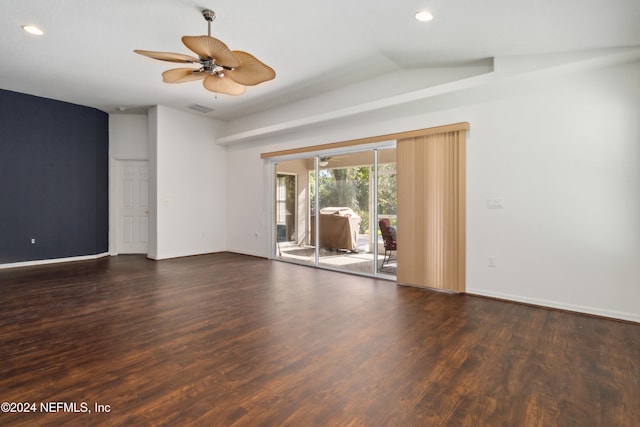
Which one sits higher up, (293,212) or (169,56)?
(169,56)

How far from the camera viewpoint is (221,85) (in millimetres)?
3803

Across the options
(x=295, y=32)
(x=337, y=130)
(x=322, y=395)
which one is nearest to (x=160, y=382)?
(x=322, y=395)

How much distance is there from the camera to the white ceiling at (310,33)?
294cm

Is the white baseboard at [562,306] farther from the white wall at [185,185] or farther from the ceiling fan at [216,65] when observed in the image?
the white wall at [185,185]

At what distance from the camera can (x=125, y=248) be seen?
24.6ft

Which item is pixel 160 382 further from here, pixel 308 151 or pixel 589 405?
pixel 308 151

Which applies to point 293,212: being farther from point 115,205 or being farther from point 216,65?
point 115,205

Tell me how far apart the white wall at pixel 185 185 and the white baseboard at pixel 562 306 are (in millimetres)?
5768

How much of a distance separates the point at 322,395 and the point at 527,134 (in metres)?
3.69

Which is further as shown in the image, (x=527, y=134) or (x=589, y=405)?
(x=527, y=134)

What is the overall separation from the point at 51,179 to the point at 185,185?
2385 millimetres

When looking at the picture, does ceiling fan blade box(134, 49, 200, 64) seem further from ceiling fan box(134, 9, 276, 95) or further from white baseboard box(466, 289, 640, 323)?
white baseboard box(466, 289, 640, 323)

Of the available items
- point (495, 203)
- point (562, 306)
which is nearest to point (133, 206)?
point (495, 203)

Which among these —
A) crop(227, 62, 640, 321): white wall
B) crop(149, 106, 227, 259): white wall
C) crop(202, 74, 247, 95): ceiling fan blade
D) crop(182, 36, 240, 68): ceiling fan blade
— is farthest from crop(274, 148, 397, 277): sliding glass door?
Answer: crop(182, 36, 240, 68): ceiling fan blade
